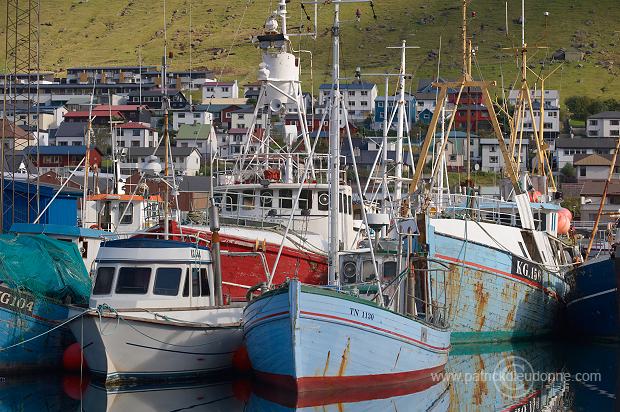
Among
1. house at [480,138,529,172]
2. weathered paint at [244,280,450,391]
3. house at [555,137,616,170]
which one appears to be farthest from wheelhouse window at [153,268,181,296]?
house at [555,137,616,170]

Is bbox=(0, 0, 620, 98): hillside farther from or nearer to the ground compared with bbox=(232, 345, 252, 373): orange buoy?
farther from the ground

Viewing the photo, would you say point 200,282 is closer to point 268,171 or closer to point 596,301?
point 268,171

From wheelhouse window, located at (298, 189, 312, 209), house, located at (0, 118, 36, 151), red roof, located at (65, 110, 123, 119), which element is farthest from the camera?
red roof, located at (65, 110, 123, 119)

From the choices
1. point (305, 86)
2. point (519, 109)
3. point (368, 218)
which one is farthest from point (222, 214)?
point (305, 86)

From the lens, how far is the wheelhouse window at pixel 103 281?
29578 mm

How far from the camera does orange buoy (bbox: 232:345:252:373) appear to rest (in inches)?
1191

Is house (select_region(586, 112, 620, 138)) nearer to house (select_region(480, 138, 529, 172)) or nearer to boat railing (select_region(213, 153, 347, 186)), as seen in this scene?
house (select_region(480, 138, 529, 172))

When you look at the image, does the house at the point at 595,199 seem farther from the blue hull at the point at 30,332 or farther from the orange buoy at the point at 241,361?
the blue hull at the point at 30,332

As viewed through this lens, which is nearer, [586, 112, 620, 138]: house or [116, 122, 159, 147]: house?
[586, 112, 620, 138]: house

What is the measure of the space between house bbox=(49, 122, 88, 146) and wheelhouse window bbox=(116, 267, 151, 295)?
103 metres

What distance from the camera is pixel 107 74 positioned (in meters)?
178

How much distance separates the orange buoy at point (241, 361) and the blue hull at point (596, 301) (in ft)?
42.3

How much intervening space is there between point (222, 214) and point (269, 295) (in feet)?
40.3

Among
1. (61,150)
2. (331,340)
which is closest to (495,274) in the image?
(331,340)
